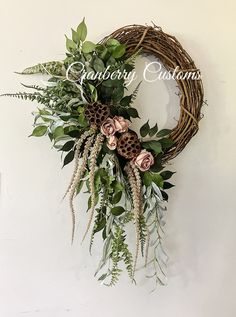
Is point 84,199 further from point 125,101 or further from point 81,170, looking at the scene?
point 125,101

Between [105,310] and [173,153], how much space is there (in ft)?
1.90

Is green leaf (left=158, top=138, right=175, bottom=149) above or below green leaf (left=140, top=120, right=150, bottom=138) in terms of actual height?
below

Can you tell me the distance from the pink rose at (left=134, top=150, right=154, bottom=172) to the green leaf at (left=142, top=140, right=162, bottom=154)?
0.02 meters

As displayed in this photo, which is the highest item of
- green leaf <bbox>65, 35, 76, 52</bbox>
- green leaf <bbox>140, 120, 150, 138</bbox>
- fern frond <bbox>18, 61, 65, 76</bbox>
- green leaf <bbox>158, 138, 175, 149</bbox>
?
green leaf <bbox>65, 35, 76, 52</bbox>

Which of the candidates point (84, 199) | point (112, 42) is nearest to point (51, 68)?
point (112, 42)

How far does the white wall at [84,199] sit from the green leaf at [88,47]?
0.14 meters

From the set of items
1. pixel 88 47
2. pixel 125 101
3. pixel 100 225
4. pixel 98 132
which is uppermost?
pixel 88 47

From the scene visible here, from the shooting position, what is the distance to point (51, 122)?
1.05 metres

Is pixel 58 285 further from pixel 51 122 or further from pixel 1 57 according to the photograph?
pixel 1 57

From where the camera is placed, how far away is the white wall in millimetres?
1126

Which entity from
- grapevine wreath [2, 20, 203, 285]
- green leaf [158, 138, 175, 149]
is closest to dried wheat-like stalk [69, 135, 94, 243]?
grapevine wreath [2, 20, 203, 285]

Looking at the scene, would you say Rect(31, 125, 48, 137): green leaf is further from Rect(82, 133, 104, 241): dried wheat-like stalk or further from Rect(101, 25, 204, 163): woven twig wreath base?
Rect(101, 25, 204, 163): woven twig wreath base

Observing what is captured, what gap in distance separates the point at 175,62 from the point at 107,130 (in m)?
0.32

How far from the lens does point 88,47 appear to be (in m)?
1.02
